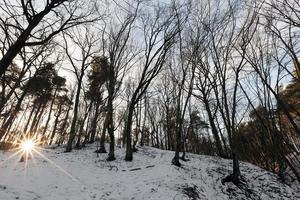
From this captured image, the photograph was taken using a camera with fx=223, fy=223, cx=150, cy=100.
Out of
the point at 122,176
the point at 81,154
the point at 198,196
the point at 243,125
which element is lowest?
the point at 198,196

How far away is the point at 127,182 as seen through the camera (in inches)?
398

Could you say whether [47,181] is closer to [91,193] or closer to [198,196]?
[91,193]

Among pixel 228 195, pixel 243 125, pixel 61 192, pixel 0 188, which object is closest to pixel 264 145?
pixel 243 125

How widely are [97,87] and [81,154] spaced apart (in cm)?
892

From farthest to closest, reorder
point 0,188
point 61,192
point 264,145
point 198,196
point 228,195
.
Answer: point 264,145 → point 228,195 → point 198,196 → point 61,192 → point 0,188

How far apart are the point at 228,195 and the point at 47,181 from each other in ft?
25.7

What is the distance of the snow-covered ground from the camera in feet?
26.7

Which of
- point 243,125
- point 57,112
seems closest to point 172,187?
point 243,125

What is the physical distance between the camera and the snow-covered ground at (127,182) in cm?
815

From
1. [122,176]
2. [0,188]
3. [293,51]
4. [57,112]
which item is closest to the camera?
[0,188]

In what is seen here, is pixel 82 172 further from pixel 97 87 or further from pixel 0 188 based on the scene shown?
pixel 97 87

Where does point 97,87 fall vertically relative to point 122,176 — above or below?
above

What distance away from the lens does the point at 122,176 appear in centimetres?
1123

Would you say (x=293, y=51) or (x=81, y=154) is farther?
(x=81, y=154)
